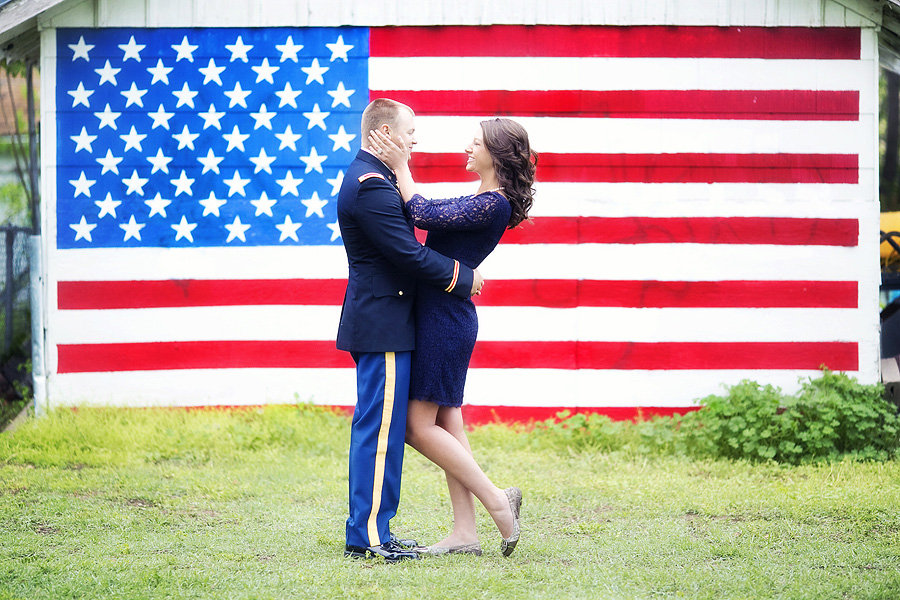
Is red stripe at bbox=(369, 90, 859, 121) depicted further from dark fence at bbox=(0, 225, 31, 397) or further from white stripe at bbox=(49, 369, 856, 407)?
dark fence at bbox=(0, 225, 31, 397)

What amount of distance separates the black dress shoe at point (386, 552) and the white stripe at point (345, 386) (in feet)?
9.21

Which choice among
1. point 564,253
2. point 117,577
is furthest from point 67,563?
point 564,253

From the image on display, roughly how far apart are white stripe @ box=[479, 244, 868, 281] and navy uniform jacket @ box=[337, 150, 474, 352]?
279 cm

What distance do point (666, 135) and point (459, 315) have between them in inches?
134

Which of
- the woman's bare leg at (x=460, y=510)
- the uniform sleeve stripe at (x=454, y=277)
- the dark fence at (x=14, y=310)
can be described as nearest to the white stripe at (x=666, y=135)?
the uniform sleeve stripe at (x=454, y=277)

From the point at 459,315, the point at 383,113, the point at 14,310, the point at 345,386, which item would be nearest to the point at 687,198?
the point at 345,386

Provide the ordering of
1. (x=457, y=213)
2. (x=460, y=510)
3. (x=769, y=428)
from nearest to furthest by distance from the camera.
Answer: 1. (x=457, y=213)
2. (x=460, y=510)
3. (x=769, y=428)

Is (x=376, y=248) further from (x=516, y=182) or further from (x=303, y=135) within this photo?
(x=303, y=135)

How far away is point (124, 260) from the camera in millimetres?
6996

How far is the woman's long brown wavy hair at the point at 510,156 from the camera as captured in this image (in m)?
4.28

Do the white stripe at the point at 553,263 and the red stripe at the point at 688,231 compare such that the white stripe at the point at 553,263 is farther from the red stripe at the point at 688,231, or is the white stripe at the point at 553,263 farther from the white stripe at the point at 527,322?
the white stripe at the point at 527,322

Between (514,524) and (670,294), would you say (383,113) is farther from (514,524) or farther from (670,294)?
(670,294)

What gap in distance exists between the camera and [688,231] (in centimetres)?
698

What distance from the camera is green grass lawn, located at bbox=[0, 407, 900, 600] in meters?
3.87
